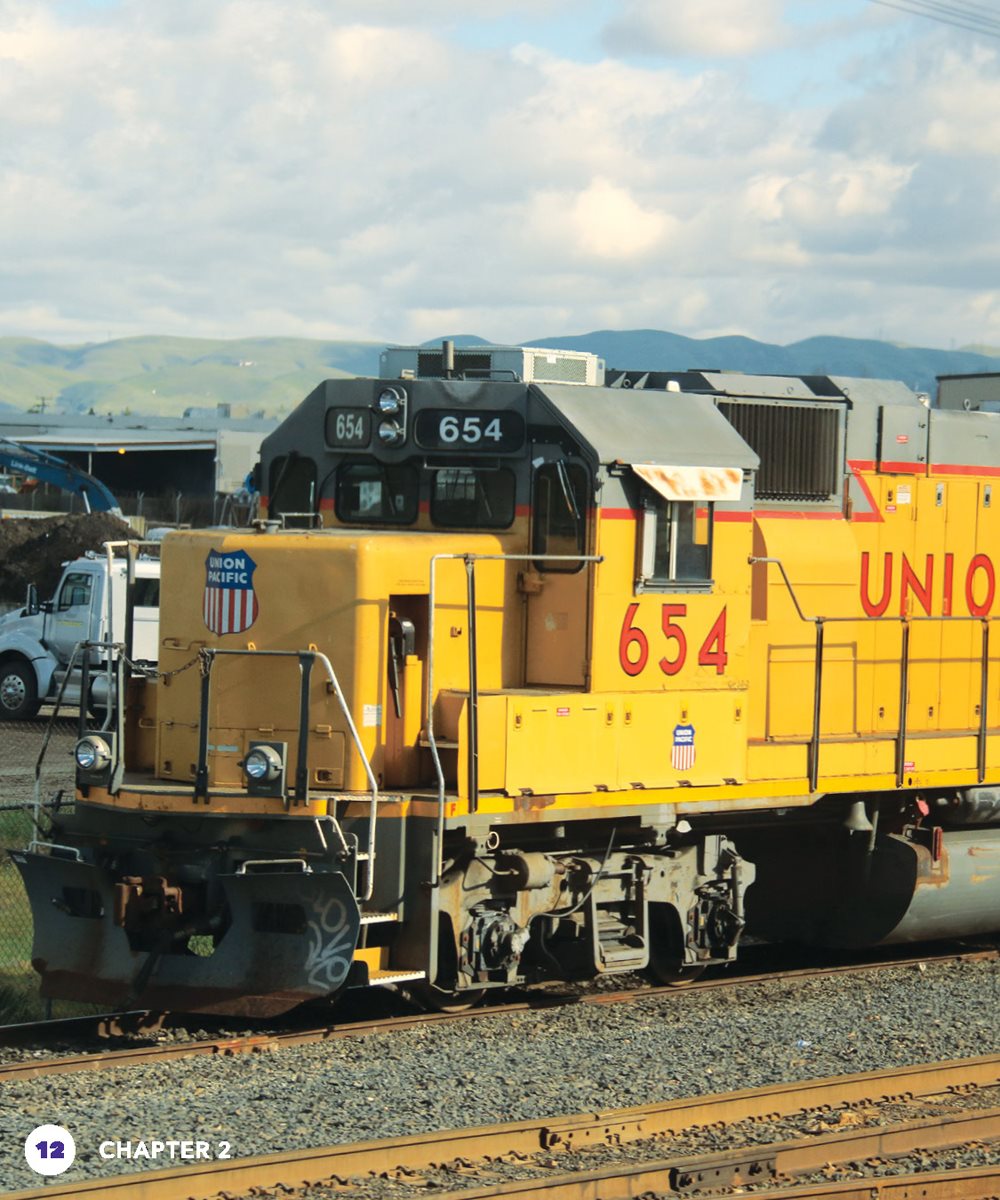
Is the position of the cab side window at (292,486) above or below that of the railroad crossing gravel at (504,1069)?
above

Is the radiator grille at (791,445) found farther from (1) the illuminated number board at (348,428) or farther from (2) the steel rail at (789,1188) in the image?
(2) the steel rail at (789,1188)

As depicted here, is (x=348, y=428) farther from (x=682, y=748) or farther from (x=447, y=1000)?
(x=447, y=1000)

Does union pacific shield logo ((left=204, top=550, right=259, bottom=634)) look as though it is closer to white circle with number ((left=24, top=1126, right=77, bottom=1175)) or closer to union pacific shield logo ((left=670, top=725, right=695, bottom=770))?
union pacific shield logo ((left=670, top=725, right=695, bottom=770))

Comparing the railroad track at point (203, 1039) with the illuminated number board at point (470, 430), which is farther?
the illuminated number board at point (470, 430)

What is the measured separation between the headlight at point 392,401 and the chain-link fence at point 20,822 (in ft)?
8.42

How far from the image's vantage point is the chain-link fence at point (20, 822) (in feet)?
32.5

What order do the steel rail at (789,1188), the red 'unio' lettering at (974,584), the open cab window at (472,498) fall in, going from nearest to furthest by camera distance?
the steel rail at (789,1188) < the open cab window at (472,498) < the red 'unio' lettering at (974,584)

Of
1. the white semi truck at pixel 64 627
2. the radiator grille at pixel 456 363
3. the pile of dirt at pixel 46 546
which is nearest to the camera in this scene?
the radiator grille at pixel 456 363

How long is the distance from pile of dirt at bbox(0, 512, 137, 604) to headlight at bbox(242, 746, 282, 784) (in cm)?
2428

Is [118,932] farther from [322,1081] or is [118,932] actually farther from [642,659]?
[642,659]

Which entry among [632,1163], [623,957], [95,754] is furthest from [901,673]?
[95,754]

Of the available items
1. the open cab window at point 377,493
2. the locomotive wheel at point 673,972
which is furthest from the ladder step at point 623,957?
the open cab window at point 377,493

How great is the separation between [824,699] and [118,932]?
4.61 m

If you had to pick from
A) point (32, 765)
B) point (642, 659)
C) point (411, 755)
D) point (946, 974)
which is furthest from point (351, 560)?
point (32, 765)
